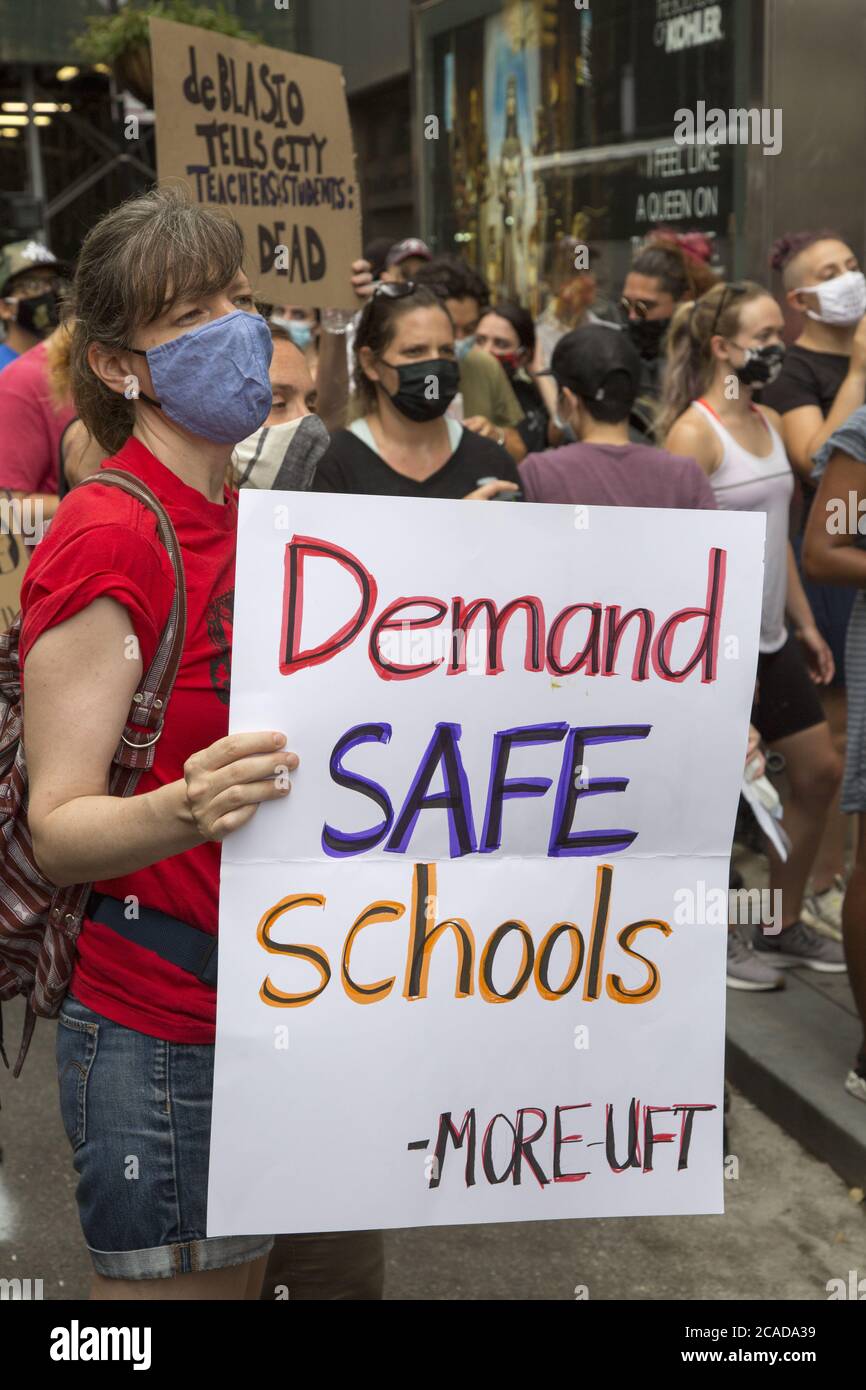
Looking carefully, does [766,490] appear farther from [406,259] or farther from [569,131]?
[569,131]

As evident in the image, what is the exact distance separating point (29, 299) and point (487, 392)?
1912 mm

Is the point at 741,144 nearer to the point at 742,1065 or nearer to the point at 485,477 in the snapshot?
the point at 485,477

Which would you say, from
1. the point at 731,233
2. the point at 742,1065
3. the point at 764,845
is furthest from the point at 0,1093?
the point at 731,233

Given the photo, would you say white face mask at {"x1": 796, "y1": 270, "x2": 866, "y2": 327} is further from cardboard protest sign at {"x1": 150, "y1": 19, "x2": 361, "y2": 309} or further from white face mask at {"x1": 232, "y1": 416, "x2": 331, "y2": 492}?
white face mask at {"x1": 232, "y1": 416, "x2": 331, "y2": 492}

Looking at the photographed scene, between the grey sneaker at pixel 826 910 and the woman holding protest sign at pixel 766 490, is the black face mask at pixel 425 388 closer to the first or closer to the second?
the woman holding protest sign at pixel 766 490

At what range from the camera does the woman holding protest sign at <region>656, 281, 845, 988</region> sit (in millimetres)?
4754

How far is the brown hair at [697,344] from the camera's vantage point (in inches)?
194

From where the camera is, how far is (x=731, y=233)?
7.09 metres

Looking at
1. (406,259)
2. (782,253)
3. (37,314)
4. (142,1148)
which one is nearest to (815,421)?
(782,253)

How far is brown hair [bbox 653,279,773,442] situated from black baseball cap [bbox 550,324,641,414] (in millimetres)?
874

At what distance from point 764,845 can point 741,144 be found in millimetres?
3265

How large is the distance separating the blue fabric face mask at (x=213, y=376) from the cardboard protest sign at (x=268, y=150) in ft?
7.78

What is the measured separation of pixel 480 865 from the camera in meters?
1.99

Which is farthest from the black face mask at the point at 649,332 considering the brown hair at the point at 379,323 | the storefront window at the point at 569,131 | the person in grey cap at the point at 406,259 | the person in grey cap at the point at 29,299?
the brown hair at the point at 379,323
